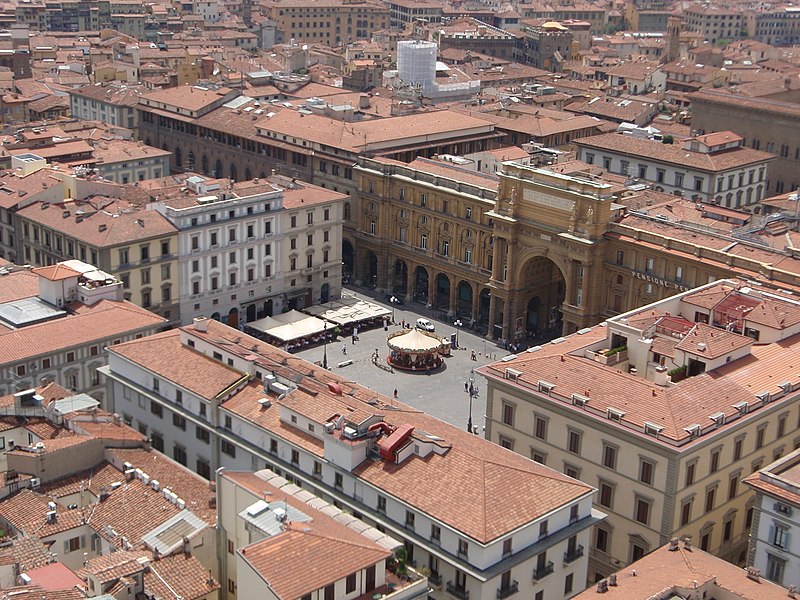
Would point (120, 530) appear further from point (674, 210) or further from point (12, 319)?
point (674, 210)

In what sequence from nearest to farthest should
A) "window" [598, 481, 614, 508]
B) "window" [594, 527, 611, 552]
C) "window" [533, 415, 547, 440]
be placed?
1. "window" [598, 481, 614, 508]
2. "window" [594, 527, 611, 552]
3. "window" [533, 415, 547, 440]

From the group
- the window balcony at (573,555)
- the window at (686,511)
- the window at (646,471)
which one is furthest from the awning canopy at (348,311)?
the window balcony at (573,555)

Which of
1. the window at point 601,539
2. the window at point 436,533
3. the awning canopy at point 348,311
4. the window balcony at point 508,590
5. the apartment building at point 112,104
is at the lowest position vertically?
the awning canopy at point 348,311

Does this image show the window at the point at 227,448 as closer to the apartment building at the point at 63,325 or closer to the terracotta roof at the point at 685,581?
the apartment building at the point at 63,325

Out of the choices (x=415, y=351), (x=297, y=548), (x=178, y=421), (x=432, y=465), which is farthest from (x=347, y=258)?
(x=297, y=548)

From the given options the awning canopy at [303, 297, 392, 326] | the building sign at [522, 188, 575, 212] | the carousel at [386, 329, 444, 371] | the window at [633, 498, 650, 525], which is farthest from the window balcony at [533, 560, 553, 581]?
the awning canopy at [303, 297, 392, 326]

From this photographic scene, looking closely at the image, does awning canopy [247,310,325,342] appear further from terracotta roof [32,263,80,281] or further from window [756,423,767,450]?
window [756,423,767,450]
